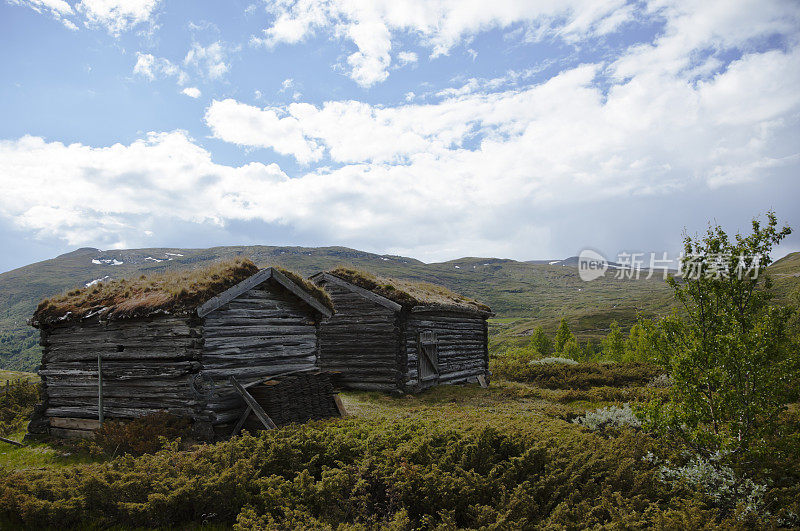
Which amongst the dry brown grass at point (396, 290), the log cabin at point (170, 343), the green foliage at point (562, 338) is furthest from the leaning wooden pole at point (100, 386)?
the green foliage at point (562, 338)

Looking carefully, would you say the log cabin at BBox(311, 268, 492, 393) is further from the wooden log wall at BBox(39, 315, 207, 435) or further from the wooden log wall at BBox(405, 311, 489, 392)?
the wooden log wall at BBox(39, 315, 207, 435)

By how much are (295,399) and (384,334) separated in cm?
766

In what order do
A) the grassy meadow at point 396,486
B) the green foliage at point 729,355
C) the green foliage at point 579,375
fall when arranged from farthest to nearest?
the green foliage at point 579,375 < the green foliage at point 729,355 < the grassy meadow at point 396,486

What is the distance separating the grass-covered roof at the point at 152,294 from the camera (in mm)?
10508

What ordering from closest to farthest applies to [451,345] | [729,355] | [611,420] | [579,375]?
[729,355]
[611,420]
[451,345]
[579,375]

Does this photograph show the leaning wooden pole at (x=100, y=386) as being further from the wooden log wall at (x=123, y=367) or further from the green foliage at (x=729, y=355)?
the green foliage at (x=729, y=355)

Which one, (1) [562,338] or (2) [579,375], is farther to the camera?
(1) [562,338]

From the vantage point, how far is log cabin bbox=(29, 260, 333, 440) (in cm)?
1050

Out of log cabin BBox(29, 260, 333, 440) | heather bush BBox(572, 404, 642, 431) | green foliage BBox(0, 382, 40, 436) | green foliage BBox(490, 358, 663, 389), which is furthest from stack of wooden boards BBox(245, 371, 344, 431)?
green foliage BBox(490, 358, 663, 389)

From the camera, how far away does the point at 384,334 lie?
18.6m

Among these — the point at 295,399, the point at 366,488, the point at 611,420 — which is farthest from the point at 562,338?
the point at 366,488

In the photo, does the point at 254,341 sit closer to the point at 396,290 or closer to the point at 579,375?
the point at 396,290

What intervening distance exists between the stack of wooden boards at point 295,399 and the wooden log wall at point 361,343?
20.1 feet

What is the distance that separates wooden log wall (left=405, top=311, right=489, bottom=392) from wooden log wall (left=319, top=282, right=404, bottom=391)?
69 cm
